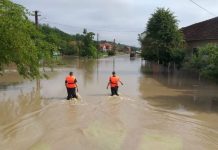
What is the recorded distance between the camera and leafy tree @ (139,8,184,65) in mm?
42312

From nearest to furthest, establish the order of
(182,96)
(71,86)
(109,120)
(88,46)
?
1. (109,120)
2. (71,86)
3. (182,96)
4. (88,46)

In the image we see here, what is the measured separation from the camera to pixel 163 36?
42.5m

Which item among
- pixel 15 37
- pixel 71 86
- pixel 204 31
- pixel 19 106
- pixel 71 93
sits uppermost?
pixel 204 31

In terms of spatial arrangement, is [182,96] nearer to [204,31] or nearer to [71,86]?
[71,86]

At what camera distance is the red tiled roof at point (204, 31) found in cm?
3662

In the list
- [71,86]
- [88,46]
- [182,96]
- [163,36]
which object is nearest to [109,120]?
[71,86]

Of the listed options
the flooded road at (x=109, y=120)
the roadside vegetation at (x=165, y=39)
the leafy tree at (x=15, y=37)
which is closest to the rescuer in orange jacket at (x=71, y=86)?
the flooded road at (x=109, y=120)

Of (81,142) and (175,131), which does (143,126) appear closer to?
(175,131)

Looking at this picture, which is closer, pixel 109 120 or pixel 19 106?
pixel 109 120

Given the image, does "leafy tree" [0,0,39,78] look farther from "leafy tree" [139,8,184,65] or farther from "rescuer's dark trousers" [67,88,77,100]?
"leafy tree" [139,8,184,65]

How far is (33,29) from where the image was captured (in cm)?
2466

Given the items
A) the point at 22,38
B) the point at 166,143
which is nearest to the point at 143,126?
the point at 166,143

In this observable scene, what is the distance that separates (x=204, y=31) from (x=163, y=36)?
14.6ft

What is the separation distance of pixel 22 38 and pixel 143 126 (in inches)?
354
